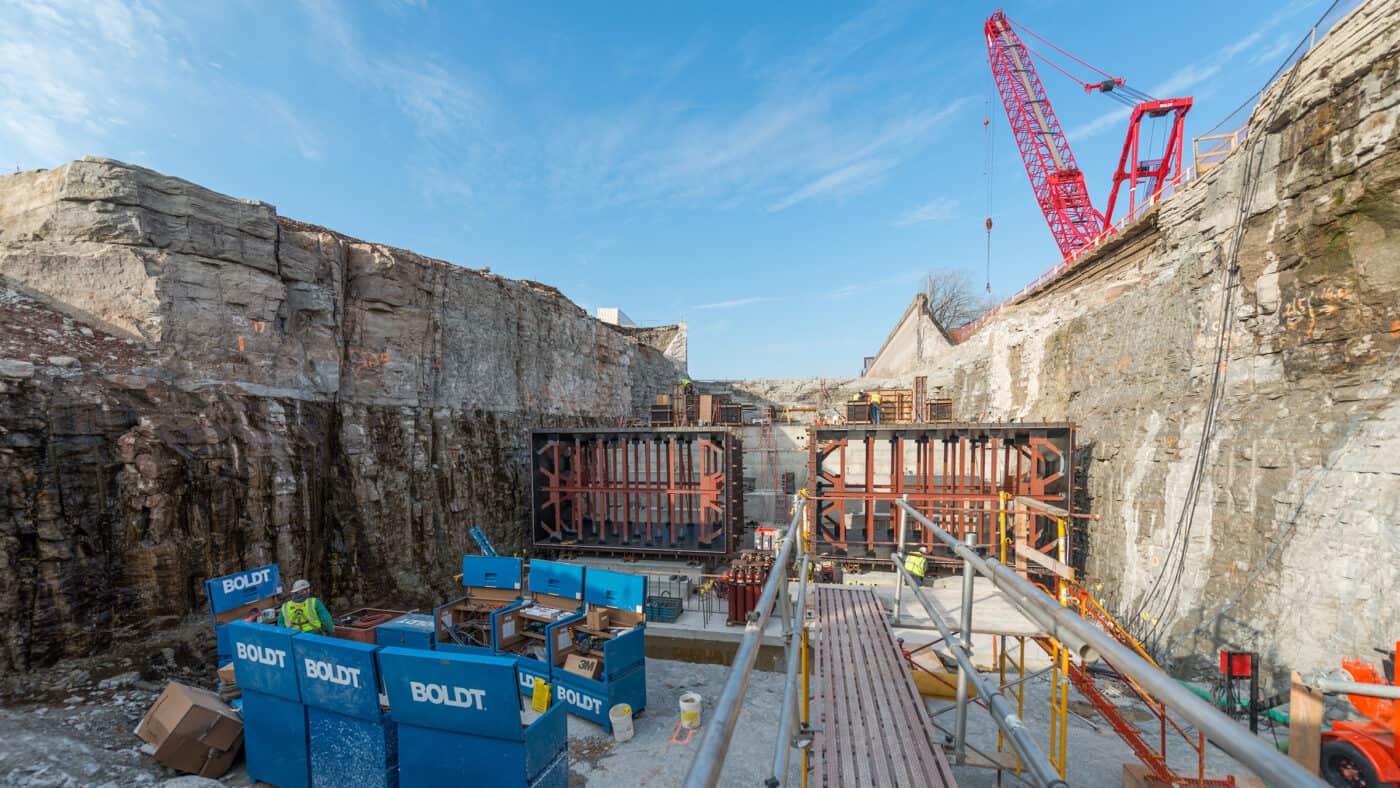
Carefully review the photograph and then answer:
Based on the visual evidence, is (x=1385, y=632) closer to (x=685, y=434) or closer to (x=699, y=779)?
(x=699, y=779)

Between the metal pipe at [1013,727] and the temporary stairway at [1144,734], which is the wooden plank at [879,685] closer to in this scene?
the metal pipe at [1013,727]

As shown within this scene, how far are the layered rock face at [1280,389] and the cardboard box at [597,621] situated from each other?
30.3ft

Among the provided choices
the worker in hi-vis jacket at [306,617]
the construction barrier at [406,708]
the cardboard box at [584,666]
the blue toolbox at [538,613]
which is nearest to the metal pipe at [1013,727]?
the construction barrier at [406,708]

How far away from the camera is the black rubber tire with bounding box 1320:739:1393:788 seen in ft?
17.0

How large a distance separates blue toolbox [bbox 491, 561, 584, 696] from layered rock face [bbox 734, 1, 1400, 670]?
389 inches

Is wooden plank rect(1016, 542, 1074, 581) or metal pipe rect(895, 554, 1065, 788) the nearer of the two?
metal pipe rect(895, 554, 1065, 788)

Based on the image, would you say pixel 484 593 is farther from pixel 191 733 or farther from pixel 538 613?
pixel 191 733

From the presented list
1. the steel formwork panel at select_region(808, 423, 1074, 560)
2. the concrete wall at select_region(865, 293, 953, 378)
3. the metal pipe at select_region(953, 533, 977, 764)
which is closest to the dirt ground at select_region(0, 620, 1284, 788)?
the metal pipe at select_region(953, 533, 977, 764)

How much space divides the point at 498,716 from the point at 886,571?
12.0 m

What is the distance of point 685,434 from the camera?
16.5 m

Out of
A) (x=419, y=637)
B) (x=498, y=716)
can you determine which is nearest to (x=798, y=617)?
(x=498, y=716)

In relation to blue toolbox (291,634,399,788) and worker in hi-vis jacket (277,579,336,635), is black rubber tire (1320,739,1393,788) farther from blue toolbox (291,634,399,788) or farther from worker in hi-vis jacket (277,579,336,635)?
worker in hi-vis jacket (277,579,336,635)

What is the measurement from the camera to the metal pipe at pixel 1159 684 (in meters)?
0.99

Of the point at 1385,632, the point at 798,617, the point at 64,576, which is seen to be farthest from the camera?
the point at 64,576
